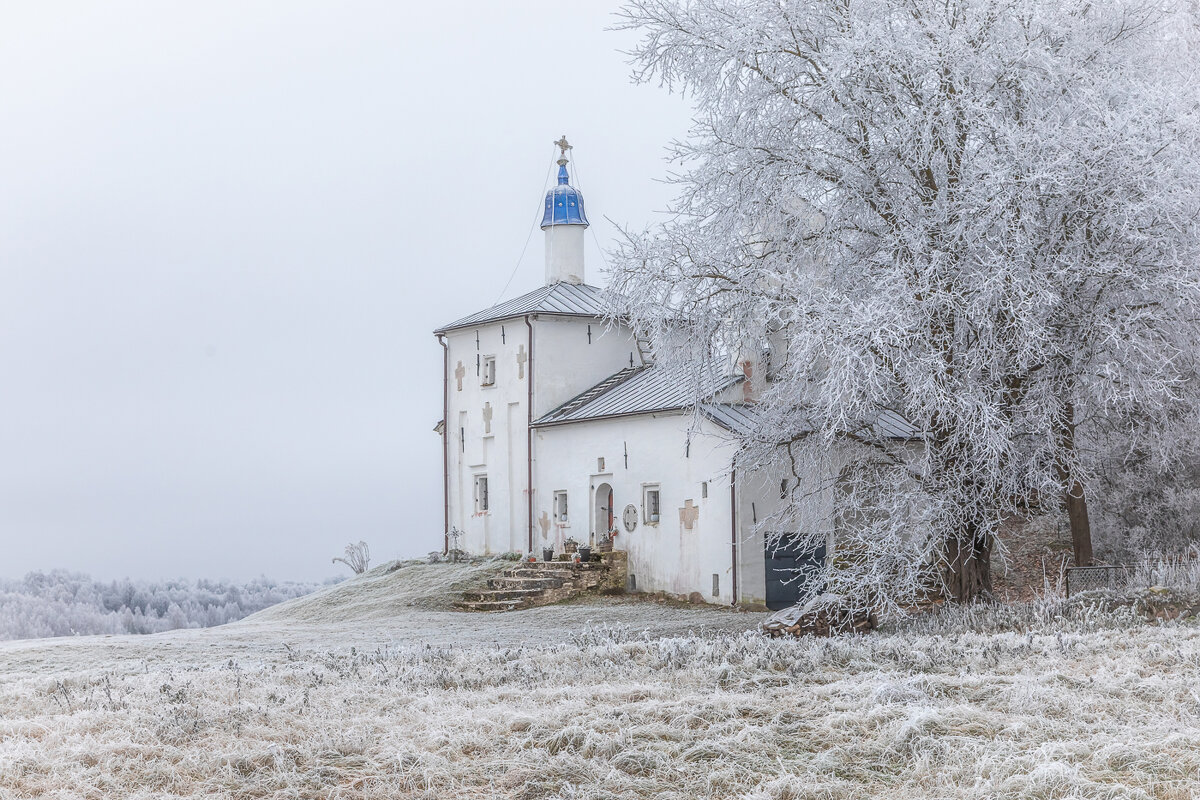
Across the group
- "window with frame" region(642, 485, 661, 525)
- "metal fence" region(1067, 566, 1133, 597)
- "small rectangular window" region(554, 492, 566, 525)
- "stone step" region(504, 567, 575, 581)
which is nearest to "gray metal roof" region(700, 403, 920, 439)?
"window with frame" region(642, 485, 661, 525)

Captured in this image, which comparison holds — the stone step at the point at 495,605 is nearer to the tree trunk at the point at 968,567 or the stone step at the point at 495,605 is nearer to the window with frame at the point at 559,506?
the window with frame at the point at 559,506

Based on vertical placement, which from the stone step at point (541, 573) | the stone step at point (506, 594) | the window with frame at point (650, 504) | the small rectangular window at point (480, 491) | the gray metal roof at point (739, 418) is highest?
the gray metal roof at point (739, 418)

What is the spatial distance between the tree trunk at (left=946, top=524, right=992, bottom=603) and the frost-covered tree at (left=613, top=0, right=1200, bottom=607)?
0.11 ft

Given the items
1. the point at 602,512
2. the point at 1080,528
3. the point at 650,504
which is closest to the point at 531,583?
the point at 602,512

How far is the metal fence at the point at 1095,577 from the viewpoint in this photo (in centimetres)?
1434

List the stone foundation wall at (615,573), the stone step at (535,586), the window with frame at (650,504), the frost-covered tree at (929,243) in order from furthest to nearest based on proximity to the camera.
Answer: the stone foundation wall at (615,573) < the window with frame at (650,504) < the stone step at (535,586) < the frost-covered tree at (929,243)

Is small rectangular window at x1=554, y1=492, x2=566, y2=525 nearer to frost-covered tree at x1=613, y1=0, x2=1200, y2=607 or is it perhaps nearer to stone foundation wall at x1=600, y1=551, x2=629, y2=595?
stone foundation wall at x1=600, y1=551, x2=629, y2=595

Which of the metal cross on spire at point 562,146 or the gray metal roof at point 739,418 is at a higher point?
the metal cross on spire at point 562,146

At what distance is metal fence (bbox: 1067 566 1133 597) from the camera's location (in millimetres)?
14336

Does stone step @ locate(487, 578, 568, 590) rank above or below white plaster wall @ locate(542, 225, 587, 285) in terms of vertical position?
below

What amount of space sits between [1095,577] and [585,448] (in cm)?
1129

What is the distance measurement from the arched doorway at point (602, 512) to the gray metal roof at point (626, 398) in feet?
5.13

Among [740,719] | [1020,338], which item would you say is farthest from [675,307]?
[740,719]

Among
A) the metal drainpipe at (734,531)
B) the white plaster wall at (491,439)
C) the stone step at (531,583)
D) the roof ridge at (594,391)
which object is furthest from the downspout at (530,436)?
the metal drainpipe at (734,531)
